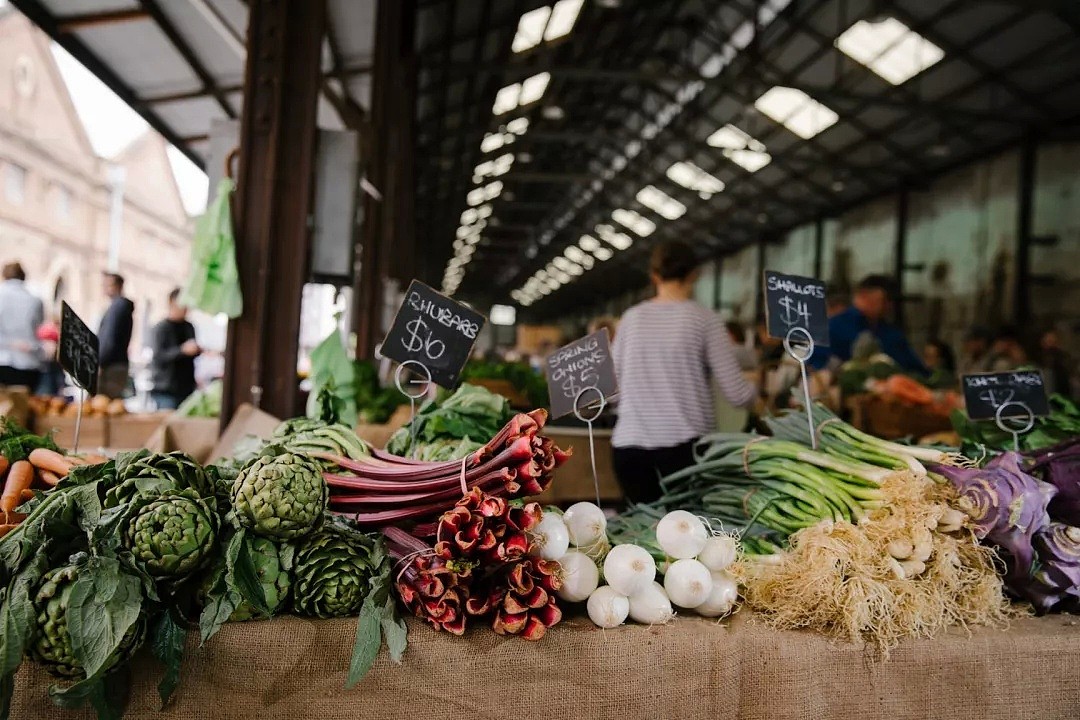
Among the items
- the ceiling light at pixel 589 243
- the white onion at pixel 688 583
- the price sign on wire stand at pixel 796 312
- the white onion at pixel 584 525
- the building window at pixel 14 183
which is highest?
the ceiling light at pixel 589 243

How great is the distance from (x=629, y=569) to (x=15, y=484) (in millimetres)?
1233

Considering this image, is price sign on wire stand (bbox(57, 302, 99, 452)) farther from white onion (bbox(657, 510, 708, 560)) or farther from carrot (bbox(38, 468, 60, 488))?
white onion (bbox(657, 510, 708, 560))

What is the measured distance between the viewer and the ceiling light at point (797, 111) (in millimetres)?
13406

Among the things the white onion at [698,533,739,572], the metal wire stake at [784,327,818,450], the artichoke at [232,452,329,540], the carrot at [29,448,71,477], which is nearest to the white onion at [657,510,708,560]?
the white onion at [698,533,739,572]

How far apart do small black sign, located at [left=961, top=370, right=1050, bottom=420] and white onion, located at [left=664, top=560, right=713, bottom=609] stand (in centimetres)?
111

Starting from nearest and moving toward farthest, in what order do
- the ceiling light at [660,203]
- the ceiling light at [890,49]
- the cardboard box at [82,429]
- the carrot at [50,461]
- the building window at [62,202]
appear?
the carrot at [50,461]
the cardboard box at [82,429]
the building window at [62,202]
the ceiling light at [890,49]
the ceiling light at [660,203]

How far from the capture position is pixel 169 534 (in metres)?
1.24

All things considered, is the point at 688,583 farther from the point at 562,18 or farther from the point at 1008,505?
the point at 562,18

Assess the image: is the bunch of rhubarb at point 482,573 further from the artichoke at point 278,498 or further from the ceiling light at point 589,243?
the ceiling light at point 589,243

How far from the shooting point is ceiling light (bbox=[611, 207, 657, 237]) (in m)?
23.1

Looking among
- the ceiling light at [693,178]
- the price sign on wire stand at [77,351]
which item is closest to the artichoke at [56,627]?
the price sign on wire stand at [77,351]

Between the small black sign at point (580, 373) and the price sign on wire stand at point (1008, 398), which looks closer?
the small black sign at point (580, 373)

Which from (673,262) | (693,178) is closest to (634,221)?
(693,178)

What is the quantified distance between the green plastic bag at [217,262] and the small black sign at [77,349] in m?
1.68
